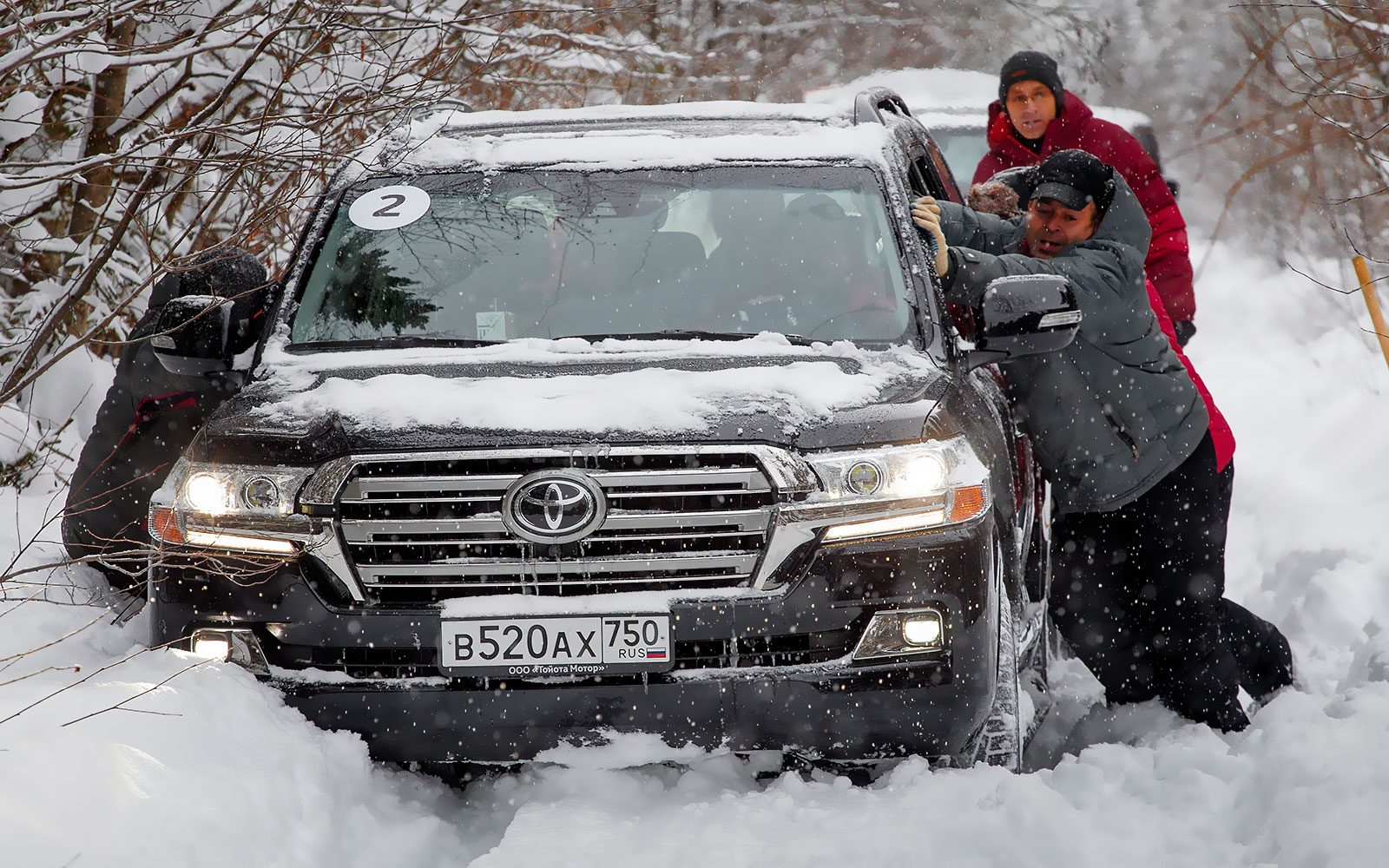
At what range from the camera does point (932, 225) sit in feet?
13.9

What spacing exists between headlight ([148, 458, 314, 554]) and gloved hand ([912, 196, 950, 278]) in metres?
2.10

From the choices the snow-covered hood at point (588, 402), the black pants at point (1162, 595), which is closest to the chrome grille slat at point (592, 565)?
the snow-covered hood at point (588, 402)

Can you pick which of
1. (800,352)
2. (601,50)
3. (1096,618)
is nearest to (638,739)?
(800,352)

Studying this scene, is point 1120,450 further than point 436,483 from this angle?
Yes

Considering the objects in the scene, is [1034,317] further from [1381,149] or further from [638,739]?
[1381,149]

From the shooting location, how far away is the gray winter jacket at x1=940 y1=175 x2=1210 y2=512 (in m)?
4.13

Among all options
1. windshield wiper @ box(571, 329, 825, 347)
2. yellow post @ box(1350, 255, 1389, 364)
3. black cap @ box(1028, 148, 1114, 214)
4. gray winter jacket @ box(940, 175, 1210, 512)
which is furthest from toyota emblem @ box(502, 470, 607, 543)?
yellow post @ box(1350, 255, 1389, 364)

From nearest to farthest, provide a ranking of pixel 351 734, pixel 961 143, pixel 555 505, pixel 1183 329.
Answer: pixel 555 505 < pixel 351 734 < pixel 1183 329 < pixel 961 143

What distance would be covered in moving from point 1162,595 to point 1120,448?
0.57 m

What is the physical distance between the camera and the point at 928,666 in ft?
10.6

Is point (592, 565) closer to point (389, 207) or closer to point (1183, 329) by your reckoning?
point (389, 207)

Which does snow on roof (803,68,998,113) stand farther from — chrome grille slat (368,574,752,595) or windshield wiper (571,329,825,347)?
chrome grille slat (368,574,752,595)

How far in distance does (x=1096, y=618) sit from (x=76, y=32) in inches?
152

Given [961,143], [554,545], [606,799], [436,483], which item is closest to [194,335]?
[436,483]
